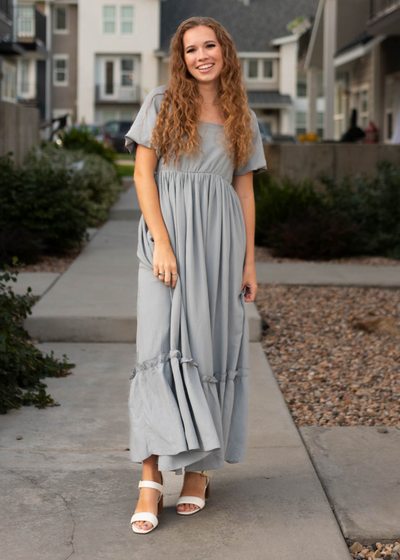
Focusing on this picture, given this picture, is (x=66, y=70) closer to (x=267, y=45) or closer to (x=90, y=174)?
(x=267, y=45)

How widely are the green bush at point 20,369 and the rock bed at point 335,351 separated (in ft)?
4.44

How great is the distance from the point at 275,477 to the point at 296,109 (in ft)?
139

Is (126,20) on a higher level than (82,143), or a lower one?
higher

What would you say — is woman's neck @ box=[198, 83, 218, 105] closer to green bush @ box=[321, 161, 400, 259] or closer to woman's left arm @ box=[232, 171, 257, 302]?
woman's left arm @ box=[232, 171, 257, 302]

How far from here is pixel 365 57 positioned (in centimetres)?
1919

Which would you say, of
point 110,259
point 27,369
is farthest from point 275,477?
point 110,259

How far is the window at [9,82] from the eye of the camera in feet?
90.5

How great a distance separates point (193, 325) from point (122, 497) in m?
0.79

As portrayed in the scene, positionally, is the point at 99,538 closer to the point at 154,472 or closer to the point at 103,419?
the point at 154,472

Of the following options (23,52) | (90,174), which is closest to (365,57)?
(90,174)

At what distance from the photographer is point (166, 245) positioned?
2.89 m

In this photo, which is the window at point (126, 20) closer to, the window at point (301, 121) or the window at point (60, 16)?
the window at point (60, 16)

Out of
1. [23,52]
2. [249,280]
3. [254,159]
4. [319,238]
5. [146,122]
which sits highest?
[23,52]

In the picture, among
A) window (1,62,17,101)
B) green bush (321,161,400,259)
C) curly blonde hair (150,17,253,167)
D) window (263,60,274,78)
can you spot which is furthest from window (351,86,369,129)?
window (263,60,274,78)
